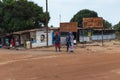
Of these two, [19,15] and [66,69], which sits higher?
[19,15]

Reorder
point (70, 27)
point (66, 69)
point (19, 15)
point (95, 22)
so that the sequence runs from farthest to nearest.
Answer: point (19, 15) < point (70, 27) < point (95, 22) < point (66, 69)

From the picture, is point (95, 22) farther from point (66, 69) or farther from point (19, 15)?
point (66, 69)

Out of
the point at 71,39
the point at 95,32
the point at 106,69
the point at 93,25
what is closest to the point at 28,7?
the point at 95,32

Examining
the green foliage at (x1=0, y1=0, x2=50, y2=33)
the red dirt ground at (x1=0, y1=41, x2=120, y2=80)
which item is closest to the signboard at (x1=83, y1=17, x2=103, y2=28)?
the green foliage at (x1=0, y1=0, x2=50, y2=33)

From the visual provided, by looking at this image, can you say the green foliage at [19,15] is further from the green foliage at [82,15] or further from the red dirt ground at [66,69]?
the red dirt ground at [66,69]

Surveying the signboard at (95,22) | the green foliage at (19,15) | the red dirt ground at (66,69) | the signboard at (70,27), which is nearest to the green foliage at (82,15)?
the green foliage at (19,15)

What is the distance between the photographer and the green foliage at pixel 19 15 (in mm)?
56862

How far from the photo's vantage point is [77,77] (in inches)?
622

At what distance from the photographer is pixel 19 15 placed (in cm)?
5688

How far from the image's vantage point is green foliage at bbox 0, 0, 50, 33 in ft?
187

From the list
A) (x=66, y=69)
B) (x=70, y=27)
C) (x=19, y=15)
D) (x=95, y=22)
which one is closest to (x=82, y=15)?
(x=19, y=15)

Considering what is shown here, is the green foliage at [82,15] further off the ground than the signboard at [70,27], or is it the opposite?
the green foliage at [82,15]

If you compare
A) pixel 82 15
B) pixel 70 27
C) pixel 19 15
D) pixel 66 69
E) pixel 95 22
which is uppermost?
pixel 82 15

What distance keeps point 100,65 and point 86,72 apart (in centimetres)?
210
